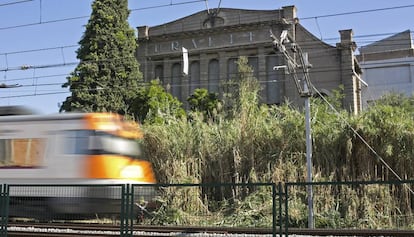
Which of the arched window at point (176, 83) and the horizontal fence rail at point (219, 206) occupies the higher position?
the arched window at point (176, 83)

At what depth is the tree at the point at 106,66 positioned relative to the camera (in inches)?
1240

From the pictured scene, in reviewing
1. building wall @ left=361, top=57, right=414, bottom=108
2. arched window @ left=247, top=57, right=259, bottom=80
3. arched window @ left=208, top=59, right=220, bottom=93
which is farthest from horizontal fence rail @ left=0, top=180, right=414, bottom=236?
building wall @ left=361, top=57, right=414, bottom=108

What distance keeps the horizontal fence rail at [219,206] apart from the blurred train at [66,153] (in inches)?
14.5

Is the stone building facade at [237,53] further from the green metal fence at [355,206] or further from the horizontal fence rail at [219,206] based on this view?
the green metal fence at [355,206]

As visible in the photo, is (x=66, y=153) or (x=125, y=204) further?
(x=66, y=153)

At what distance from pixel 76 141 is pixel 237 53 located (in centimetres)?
2605

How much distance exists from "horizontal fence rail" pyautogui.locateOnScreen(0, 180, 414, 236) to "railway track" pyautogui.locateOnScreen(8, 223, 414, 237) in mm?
349

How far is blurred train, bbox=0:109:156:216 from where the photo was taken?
13.4 m

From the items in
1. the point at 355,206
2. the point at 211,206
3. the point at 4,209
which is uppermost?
the point at 4,209

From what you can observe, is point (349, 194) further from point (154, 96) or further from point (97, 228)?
point (154, 96)

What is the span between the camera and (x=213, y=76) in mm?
39062

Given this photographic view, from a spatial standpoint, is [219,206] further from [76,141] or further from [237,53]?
[237,53]

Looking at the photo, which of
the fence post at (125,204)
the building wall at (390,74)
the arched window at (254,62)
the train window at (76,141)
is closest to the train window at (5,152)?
the train window at (76,141)

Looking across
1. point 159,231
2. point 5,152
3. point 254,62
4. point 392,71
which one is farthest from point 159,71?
point 159,231
